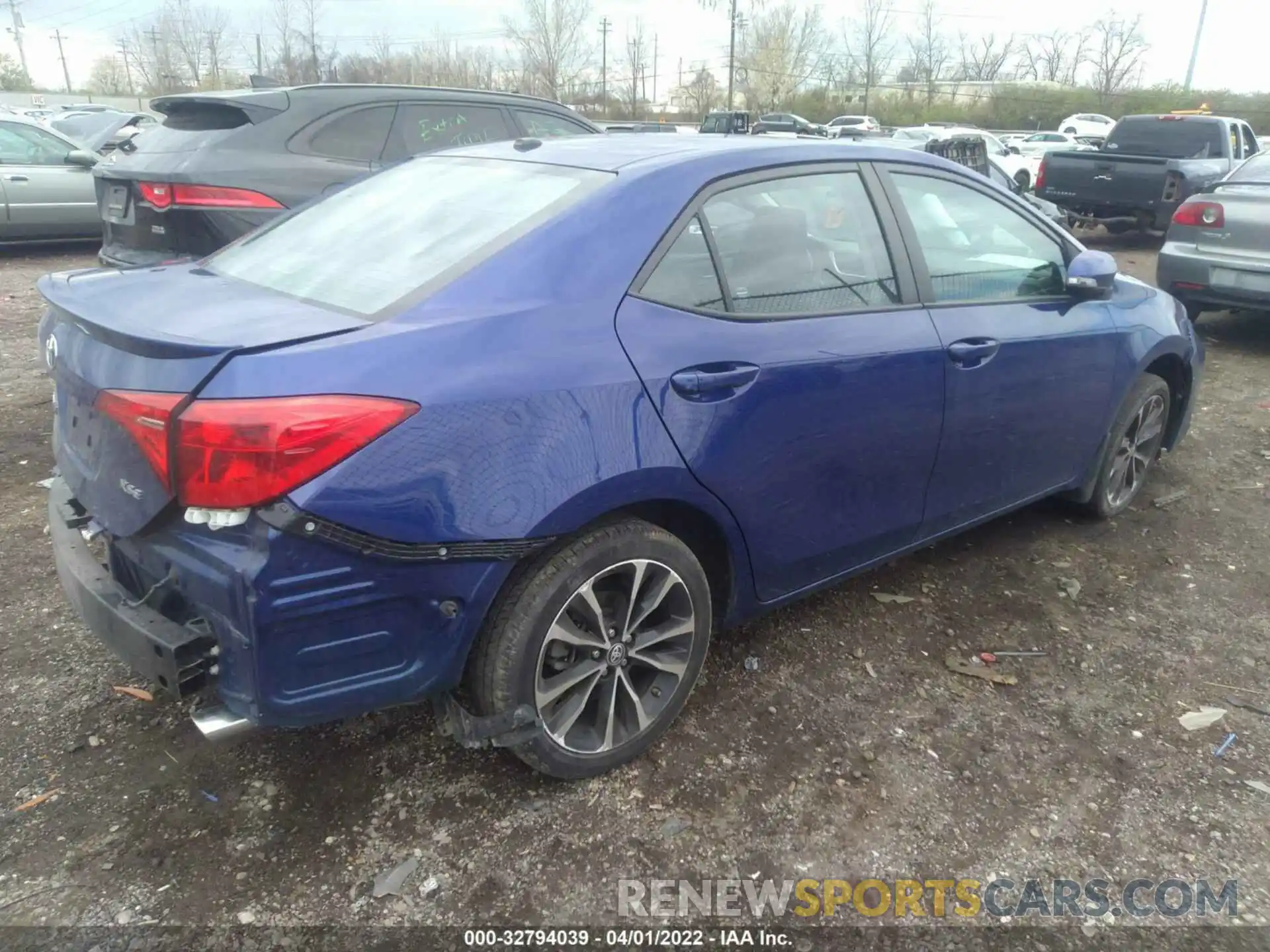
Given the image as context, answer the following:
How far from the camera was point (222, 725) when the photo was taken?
205 centimetres

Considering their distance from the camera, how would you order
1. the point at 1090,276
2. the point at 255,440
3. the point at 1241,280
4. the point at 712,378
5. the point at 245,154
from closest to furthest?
the point at 255,440
the point at 712,378
the point at 1090,276
the point at 245,154
the point at 1241,280

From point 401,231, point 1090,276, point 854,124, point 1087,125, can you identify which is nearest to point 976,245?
point 1090,276

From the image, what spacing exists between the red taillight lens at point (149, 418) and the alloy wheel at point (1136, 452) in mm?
3821

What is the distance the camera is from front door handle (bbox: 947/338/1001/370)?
3094 millimetres

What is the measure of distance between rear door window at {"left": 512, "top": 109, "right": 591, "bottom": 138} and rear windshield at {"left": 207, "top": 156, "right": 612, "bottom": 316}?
4.13m

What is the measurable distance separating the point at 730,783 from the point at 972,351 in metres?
1.65

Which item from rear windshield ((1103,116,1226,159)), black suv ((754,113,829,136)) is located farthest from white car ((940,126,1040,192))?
black suv ((754,113,829,136))

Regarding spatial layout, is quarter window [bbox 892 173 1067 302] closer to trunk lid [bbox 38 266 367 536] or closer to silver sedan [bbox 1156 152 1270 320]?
trunk lid [bbox 38 266 367 536]

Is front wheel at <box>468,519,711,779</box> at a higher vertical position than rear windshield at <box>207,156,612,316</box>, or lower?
lower

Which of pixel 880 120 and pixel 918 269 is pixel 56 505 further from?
pixel 880 120

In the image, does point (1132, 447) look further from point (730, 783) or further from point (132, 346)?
point (132, 346)

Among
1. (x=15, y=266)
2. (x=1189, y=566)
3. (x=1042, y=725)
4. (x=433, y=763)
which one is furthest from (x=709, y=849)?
(x=15, y=266)

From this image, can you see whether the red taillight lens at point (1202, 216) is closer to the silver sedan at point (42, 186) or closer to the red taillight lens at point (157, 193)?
the red taillight lens at point (157, 193)

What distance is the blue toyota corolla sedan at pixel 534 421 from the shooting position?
1.95m
